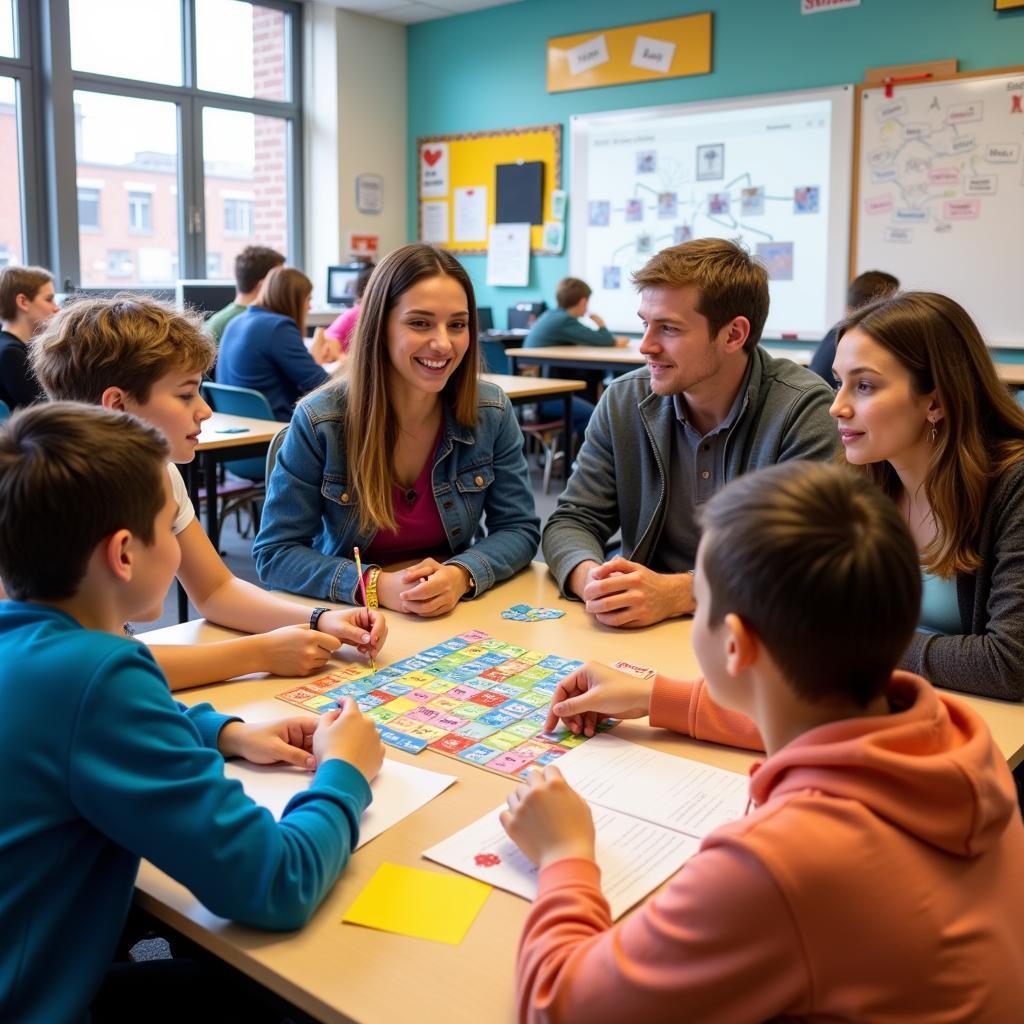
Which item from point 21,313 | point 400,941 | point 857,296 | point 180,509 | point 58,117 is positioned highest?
point 58,117

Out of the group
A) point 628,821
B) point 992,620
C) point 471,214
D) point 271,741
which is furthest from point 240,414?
point 471,214

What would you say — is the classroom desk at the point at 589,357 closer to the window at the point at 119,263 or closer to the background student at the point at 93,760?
the window at the point at 119,263

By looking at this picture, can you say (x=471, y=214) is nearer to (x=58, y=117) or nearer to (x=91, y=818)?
(x=58, y=117)

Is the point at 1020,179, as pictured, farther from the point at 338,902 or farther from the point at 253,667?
the point at 338,902

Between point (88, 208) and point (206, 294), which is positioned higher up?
point (88, 208)

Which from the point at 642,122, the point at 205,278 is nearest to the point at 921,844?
the point at 642,122

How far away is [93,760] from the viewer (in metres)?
0.88

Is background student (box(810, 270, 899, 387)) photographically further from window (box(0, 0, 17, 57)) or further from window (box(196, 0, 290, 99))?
window (box(0, 0, 17, 57))

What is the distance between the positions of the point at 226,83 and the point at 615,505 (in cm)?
625

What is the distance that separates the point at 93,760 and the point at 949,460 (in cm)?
121

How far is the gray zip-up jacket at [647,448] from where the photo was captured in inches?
78.7

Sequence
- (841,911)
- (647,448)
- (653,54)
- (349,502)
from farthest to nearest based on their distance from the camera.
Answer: (653,54) → (647,448) → (349,502) → (841,911)

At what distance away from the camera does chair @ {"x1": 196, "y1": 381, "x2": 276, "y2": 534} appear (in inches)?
158

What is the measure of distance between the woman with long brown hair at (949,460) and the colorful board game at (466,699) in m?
0.53
